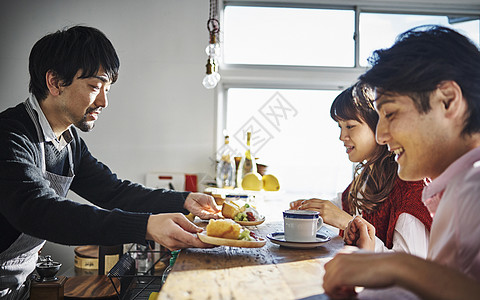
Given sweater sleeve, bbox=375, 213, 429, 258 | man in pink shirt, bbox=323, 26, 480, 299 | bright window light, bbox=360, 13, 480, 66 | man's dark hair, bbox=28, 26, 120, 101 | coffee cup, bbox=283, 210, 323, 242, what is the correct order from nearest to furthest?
man in pink shirt, bbox=323, 26, 480, 299 < coffee cup, bbox=283, 210, 323, 242 < sweater sleeve, bbox=375, 213, 429, 258 < man's dark hair, bbox=28, 26, 120, 101 < bright window light, bbox=360, 13, 480, 66

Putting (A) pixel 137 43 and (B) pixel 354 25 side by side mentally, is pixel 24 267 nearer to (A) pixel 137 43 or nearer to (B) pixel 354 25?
(A) pixel 137 43

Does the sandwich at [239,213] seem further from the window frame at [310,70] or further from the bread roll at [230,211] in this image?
the window frame at [310,70]

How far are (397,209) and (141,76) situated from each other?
252cm

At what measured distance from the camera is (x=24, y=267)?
5.65ft

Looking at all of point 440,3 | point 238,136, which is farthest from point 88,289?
point 440,3

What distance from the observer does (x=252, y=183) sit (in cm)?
325


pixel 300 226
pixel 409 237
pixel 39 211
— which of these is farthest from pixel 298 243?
pixel 39 211

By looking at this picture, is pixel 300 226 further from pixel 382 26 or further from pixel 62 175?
pixel 382 26

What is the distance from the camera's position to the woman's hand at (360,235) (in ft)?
4.29

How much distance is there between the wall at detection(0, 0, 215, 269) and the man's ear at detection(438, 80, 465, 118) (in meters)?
2.82

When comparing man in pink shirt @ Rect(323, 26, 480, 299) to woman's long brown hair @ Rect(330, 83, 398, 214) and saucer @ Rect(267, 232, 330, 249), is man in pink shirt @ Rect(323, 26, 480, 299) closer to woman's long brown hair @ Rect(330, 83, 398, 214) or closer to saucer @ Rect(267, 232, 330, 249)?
saucer @ Rect(267, 232, 330, 249)

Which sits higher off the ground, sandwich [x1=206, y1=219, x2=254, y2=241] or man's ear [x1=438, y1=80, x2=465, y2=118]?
man's ear [x1=438, y1=80, x2=465, y2=118]

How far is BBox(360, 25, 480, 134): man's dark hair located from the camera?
88cm

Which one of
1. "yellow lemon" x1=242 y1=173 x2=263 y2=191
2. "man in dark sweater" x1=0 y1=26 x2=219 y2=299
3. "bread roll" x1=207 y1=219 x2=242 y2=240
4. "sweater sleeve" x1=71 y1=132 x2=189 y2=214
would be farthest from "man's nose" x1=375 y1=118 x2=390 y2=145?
"yellow lemon" x1=242 y1=173 x2=263 y2=191
